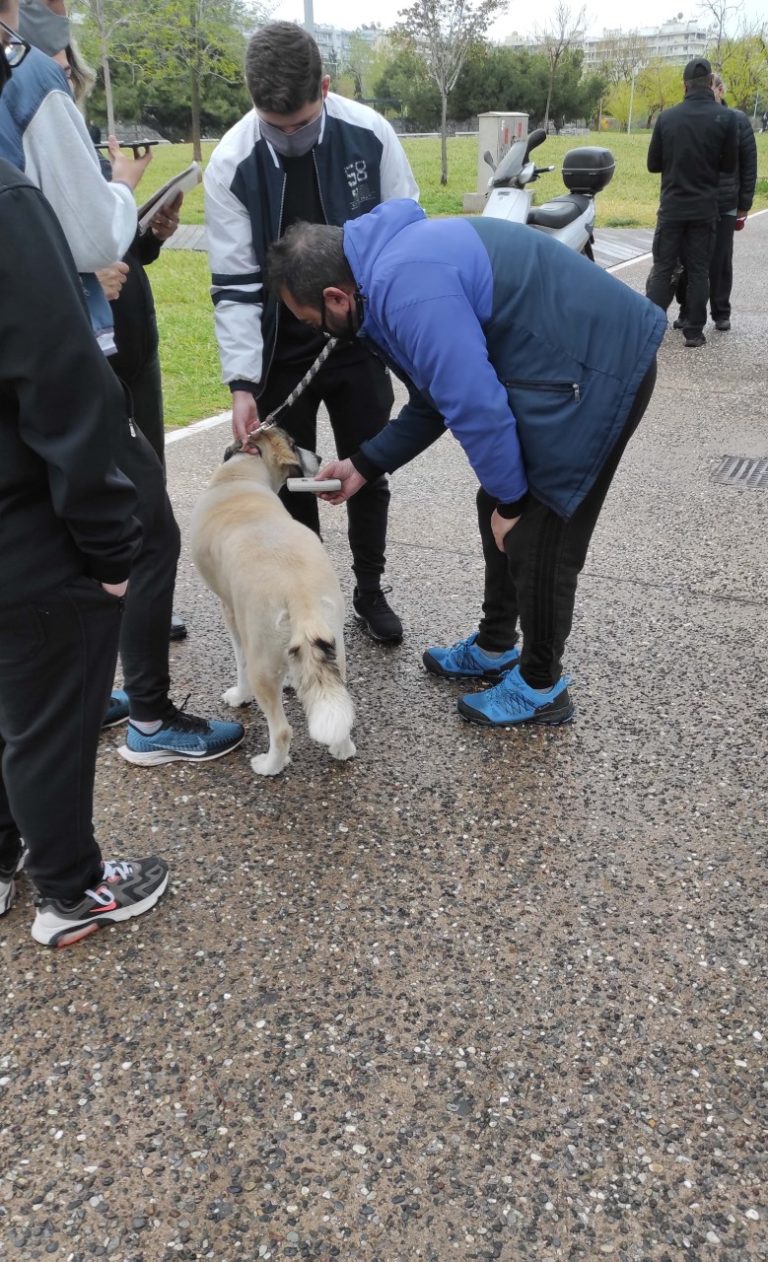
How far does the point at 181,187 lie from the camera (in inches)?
126

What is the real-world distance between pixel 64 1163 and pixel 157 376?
2.51 metres

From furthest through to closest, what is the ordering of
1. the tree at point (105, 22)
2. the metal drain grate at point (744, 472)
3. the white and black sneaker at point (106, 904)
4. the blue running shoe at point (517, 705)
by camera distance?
1. the tree at point (105, 22)
2. the metal drain grate at point (744, 472)
3. the blue running shoe at point (517, 705)
4. the white and black sneaker at point (106, 904)

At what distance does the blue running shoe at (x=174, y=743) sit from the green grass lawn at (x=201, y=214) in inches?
160

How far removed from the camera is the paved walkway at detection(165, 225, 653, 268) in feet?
45.6

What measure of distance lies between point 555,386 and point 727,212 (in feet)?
26.6

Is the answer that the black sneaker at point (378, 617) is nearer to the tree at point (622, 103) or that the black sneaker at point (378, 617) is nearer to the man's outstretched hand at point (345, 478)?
the man's outstretched hand at point (345, 478)

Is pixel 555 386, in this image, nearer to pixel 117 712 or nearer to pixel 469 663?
pixel 469 663

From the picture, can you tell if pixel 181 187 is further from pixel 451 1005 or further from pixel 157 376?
pixel 451 1005

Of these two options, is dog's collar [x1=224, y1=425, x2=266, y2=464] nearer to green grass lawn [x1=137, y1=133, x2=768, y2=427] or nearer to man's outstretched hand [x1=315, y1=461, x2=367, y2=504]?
man's outstretched hand [x1=315, y1=461, x2=367, y2=504]

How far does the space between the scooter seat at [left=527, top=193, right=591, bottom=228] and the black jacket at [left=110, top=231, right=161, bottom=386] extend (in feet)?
20.1

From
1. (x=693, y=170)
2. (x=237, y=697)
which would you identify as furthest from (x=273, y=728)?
(x=693, y=170)

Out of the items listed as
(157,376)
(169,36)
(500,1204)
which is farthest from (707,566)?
(169,36)

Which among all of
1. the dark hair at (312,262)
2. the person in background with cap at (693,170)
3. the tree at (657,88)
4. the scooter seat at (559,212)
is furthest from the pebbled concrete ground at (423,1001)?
the tree at (657,88)

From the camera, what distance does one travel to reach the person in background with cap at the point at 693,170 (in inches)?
341
